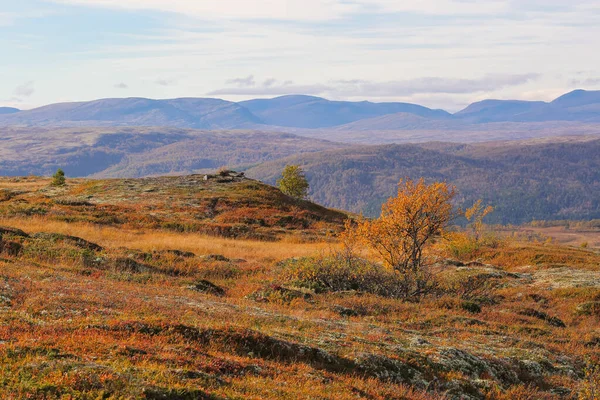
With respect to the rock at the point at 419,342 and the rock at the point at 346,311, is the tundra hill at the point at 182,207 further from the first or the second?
the rock at the point at 419,342

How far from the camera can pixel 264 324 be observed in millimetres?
15078

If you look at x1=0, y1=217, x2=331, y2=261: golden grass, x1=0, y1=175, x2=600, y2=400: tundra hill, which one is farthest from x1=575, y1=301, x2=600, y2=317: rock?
x1=0, y1=217, x2=331, y2=261: golden grass

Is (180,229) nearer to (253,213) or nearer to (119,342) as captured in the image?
(253,213)

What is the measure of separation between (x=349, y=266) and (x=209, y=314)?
38.2 feet

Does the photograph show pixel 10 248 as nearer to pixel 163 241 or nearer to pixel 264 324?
pixel 163 241

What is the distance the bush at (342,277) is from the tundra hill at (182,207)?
58.8ft

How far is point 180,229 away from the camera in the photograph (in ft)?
137

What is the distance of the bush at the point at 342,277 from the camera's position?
24344mm

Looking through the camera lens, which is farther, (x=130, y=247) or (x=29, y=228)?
(x=29, y=228)

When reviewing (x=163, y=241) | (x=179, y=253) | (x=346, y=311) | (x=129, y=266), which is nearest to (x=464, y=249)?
(x=163, y=241)

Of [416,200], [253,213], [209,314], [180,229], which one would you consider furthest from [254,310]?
[253,213]

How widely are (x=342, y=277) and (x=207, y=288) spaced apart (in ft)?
22.6

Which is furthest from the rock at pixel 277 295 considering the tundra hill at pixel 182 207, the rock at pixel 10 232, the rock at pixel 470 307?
the tundra hill at pixel 182 207

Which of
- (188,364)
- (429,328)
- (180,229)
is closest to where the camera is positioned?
(188,364)
